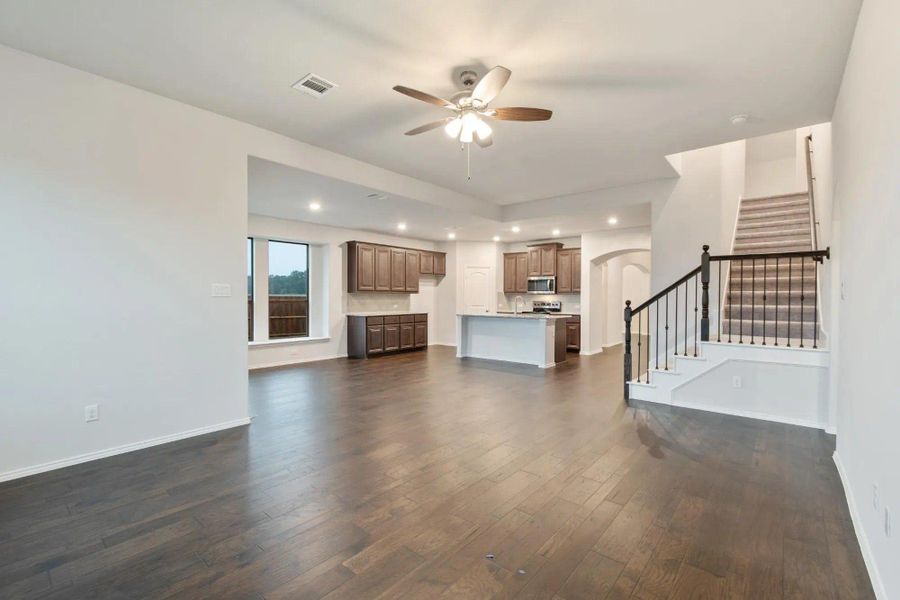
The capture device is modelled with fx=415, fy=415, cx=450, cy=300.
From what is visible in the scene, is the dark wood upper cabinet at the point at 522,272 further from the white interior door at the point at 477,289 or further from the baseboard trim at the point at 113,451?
the baseboard trim at the point at 113,451

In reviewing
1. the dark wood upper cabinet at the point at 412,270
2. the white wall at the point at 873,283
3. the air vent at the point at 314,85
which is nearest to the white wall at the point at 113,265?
the air vent at the point at 314,85

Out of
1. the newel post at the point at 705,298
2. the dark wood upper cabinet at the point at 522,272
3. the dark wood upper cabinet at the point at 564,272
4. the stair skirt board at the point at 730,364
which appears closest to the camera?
the stair skirt board at the point at 730,364

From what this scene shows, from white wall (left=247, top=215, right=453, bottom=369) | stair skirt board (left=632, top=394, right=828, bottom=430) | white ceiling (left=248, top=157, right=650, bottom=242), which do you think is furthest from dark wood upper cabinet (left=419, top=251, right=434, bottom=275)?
stair skirt board (left=632, top=394, right=828, bottom=430)

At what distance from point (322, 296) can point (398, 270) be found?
5.94 ft

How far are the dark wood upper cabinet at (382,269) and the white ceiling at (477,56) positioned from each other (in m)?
4.86

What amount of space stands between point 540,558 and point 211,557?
62.8 inches

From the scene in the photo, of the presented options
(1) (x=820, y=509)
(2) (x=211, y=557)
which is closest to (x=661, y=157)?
(1) (x=820, y=509)

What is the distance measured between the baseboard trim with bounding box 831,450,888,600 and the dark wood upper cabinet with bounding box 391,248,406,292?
25.7ft

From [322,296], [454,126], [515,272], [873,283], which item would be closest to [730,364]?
[873,283]

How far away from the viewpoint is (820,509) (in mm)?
2477

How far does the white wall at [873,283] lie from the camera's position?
163cm

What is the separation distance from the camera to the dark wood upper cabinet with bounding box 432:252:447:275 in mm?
10462

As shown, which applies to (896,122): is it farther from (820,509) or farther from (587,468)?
(587,468)

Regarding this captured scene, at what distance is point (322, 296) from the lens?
28.4ft
